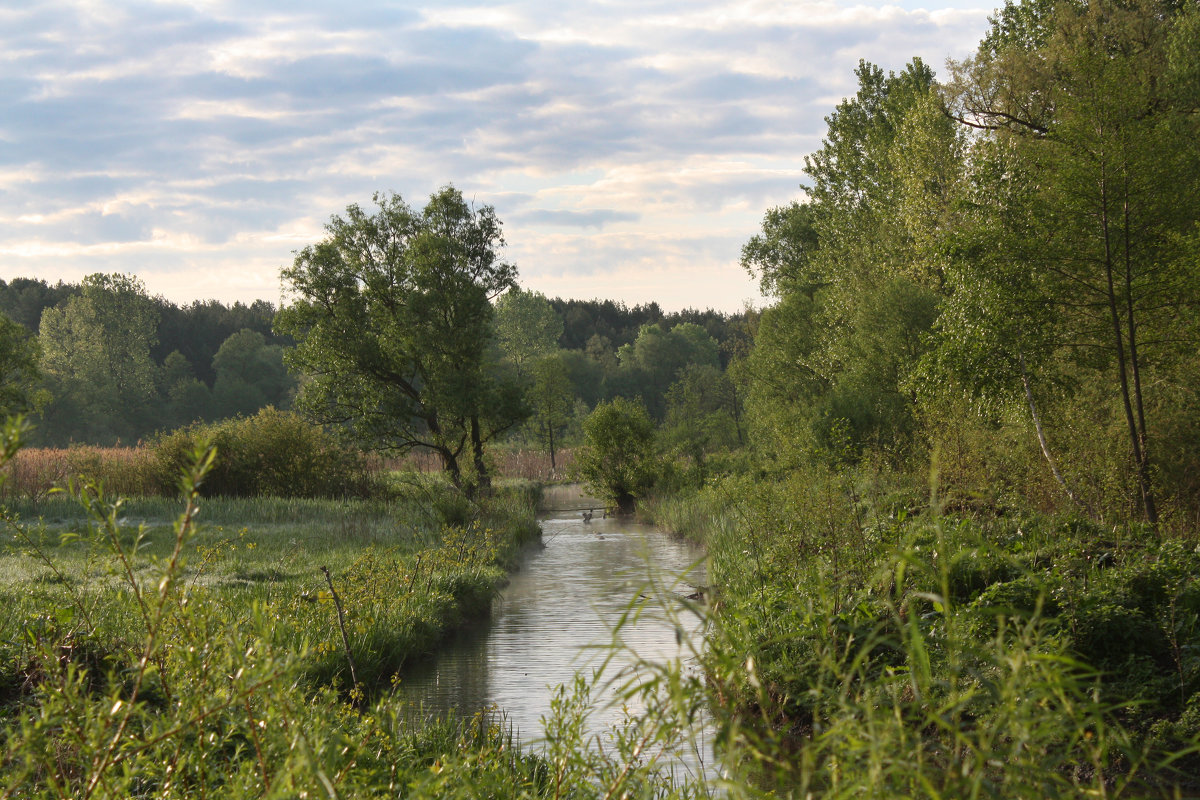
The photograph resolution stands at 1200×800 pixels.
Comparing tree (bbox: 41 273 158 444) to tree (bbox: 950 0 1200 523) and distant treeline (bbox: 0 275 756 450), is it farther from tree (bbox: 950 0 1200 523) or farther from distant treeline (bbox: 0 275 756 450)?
tree (bbox: 950 0 1200 523)

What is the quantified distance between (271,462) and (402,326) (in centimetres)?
591

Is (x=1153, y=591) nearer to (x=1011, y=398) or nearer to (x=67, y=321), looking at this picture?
(x=1011, y=398)

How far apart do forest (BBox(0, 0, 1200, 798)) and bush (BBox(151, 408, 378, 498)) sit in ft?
0.32

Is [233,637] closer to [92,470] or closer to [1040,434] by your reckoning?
[1040,434]

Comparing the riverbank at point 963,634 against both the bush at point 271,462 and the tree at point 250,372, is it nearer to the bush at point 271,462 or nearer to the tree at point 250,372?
the bush at point 271,462

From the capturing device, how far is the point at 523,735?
299 inches

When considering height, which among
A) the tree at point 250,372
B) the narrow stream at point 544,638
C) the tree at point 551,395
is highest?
the tree at point 250,372

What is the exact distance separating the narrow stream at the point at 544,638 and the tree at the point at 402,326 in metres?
10.1

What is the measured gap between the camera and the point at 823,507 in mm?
11336

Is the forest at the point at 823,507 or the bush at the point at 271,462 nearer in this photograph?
the forest at the point at 823,507

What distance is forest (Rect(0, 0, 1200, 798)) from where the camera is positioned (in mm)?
2617

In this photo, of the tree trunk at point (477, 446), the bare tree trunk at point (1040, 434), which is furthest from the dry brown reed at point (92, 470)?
the bare tree trunk at point (1040, 434)

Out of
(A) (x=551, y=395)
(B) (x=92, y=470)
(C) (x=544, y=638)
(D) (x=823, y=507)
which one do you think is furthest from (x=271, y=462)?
(A) (x=551, y=395)

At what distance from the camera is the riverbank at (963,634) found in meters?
2.06
